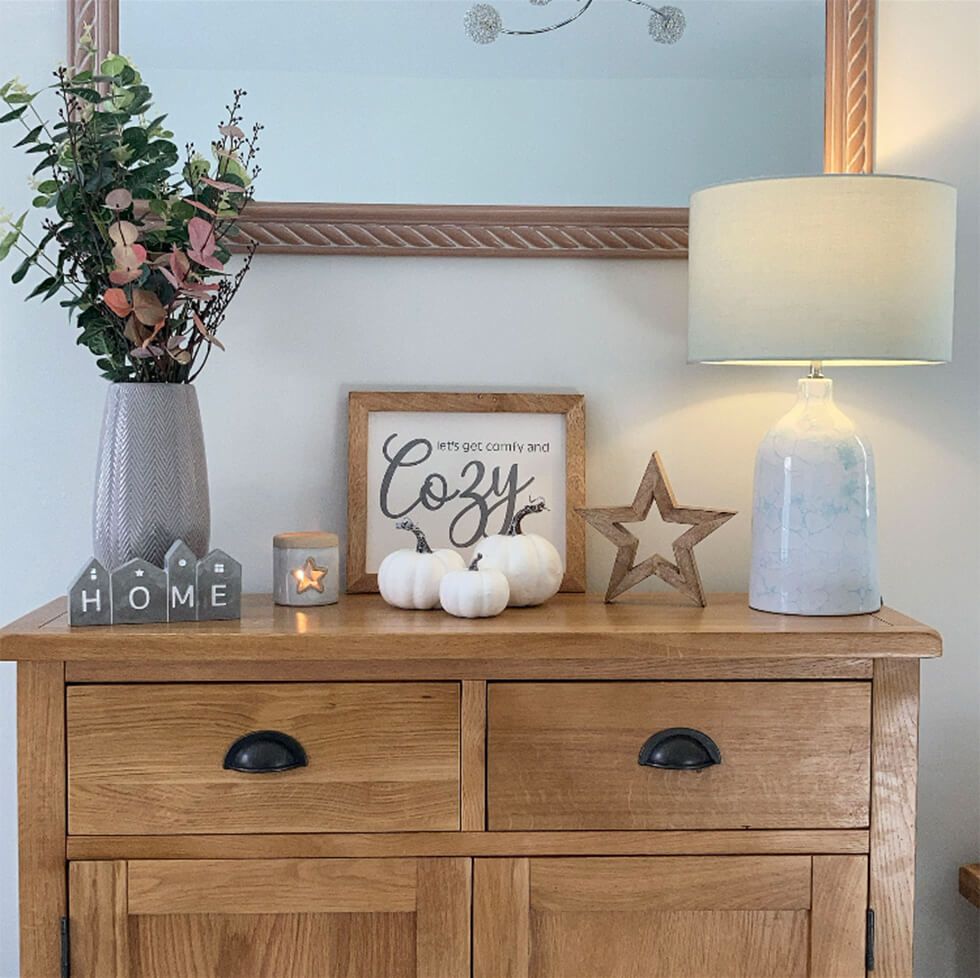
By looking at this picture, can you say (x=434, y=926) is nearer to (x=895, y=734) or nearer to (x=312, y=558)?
(x=312, y=558)

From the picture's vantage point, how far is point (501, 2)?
5.41ft

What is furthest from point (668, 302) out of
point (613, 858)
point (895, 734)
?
point (613, 858)

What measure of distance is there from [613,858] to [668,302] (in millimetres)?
808

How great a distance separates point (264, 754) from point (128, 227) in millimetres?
630

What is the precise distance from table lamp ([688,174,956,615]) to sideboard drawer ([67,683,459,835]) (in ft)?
1.56

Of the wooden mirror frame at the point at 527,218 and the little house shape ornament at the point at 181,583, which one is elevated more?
the wooden mirror frame at the point at 527,218

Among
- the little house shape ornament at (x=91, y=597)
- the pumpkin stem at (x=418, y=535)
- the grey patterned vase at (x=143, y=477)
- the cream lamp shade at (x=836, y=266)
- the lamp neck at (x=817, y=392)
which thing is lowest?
the little house shape ornament at (x=91, y=597)

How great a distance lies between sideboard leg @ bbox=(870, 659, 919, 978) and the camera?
4.36ft

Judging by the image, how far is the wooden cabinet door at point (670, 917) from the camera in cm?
132

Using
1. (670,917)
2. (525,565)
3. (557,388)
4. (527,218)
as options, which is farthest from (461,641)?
(527,218)

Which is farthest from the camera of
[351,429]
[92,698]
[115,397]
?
[351,429]

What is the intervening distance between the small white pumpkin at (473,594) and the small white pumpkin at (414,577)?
45mm

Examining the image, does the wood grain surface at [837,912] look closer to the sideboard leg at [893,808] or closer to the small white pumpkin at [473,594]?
the sideboard leg at [893,808]

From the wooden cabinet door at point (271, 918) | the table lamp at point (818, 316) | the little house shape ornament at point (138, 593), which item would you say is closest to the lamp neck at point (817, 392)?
the table lamp at point (818, 316)
